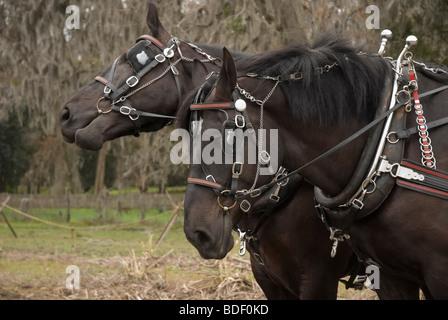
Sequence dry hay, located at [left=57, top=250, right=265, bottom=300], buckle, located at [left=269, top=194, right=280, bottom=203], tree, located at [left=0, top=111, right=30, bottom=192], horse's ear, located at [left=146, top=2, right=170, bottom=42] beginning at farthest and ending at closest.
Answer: tree, located at [left=0, top=111, right=30, bottom=192] < dry hay, located at [left=57, top=250, right=265, bottom=300] < horse's ear, located at [left=146, top=2, right=170, bottom=42] < buckle, located at [left=269, top=194, right=280, bottom=203]

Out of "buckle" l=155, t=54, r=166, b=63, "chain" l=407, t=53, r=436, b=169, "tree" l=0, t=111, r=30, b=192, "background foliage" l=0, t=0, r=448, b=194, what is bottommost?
"tree" l=0, t=111, r=30, b=192

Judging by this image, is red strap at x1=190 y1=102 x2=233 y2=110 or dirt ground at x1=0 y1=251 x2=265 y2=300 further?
dirt ground at x1=0 y1=251 x2=265 y2=300

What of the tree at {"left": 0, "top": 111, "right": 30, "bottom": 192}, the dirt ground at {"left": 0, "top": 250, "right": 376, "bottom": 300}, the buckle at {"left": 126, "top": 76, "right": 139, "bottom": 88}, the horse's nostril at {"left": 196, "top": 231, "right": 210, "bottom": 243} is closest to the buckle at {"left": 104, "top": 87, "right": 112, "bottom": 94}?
the buckle at {"left": 126, "top": 76, "right": 139, "bottom": 88}

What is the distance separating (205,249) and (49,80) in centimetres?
982

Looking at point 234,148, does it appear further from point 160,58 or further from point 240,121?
point 160,58

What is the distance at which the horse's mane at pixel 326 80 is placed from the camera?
2814 millimetres

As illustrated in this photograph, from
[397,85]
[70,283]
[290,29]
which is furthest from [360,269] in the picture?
[290,29]

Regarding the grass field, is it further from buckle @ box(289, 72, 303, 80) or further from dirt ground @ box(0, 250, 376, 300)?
buckle @ box(289, 72, 303, 80)

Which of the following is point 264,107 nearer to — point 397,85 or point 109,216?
point 397,85

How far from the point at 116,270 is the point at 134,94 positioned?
574cm

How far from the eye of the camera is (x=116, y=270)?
29.5ft

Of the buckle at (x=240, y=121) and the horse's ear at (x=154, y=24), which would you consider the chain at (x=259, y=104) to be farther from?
the horse's ear at (x=154, y=24)

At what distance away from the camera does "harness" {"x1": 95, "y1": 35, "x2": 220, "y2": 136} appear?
3736mm

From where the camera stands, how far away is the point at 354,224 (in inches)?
115
